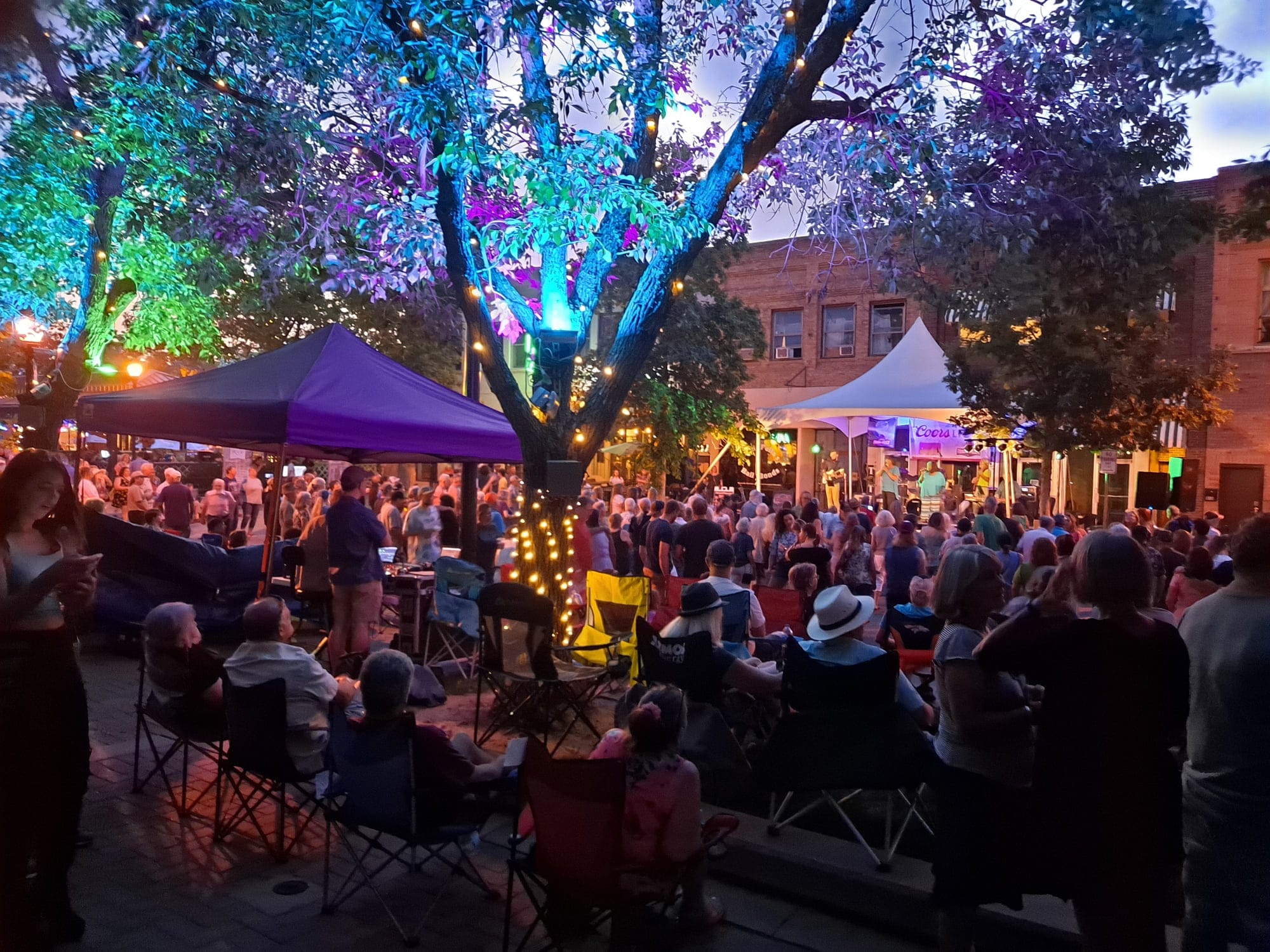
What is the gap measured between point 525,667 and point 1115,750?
13.8 ft

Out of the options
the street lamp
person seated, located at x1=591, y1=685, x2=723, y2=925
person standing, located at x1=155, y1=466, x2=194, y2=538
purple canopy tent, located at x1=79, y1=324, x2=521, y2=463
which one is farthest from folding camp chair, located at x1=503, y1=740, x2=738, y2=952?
the street lamp

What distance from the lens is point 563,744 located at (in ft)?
20.9

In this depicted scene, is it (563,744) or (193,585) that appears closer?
(563,744)

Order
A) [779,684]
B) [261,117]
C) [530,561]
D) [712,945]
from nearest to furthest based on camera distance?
[712,945] → [779,684] → [530,561] → [261,117]

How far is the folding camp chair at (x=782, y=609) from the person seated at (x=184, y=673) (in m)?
4.08

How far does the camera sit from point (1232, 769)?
263 centimetres

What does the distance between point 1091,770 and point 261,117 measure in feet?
32.4

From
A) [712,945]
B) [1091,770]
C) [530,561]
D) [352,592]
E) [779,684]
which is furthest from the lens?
[352,592]

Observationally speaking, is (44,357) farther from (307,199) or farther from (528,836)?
(528,836)

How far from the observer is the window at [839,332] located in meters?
29.0

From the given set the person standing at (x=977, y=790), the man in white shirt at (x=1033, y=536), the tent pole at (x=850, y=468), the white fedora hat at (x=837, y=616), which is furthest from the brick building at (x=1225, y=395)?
the person standing at (x=977, y=790)

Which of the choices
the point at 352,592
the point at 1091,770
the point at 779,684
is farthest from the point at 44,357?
the point at 1091,770

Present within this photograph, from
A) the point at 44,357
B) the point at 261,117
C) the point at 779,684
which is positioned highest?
the point at 261,117

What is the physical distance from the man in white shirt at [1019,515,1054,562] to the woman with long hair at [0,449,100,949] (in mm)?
6264
